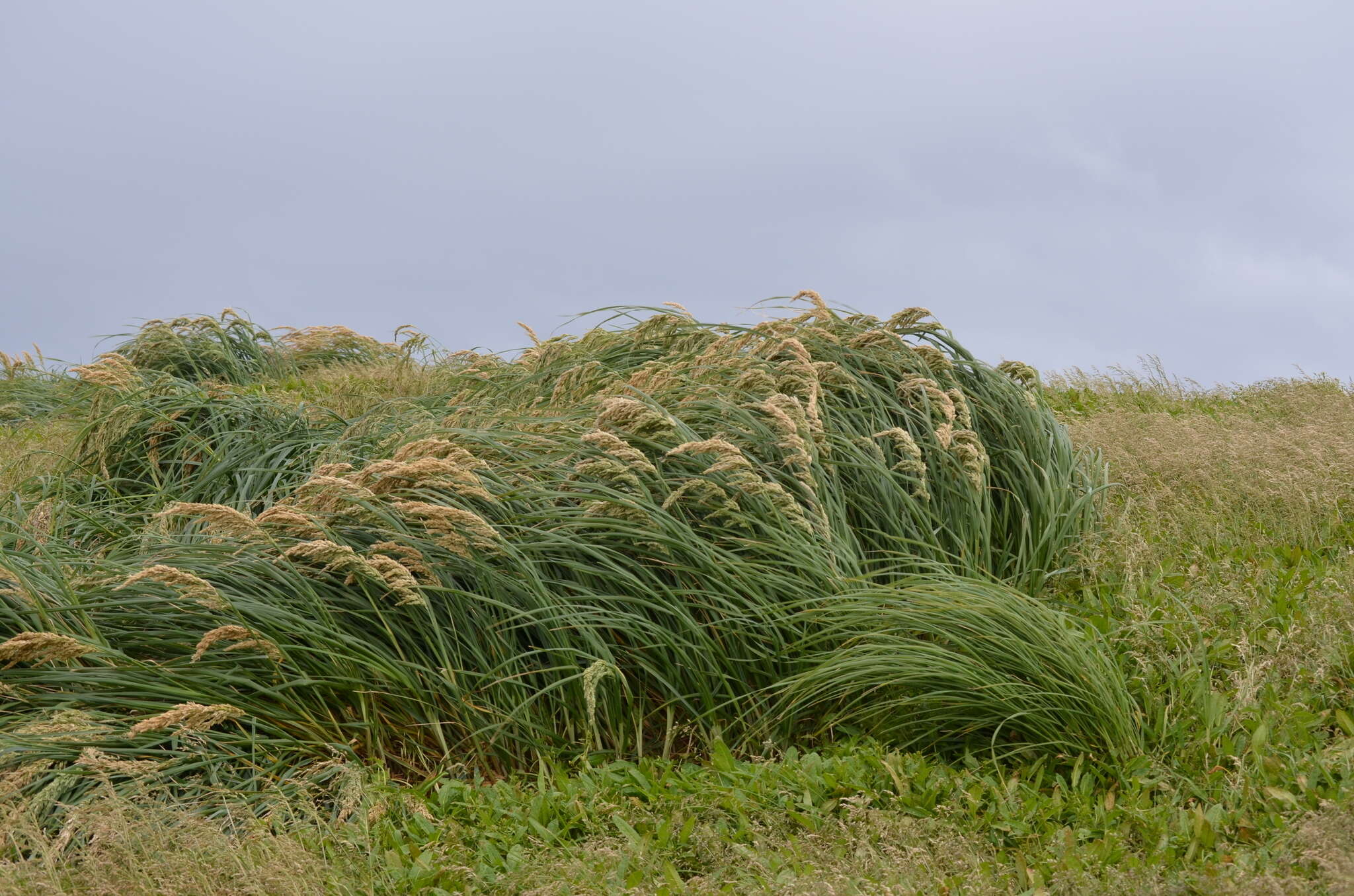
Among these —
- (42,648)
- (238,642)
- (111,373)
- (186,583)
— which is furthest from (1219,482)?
(111,373)

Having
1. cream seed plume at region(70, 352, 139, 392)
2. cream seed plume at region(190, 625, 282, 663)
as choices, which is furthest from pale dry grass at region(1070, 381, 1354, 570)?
cream seed plume at region(70, 352, 139, 392)

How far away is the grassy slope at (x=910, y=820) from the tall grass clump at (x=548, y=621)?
224 millimetres

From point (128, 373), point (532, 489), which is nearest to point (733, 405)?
point (532, 489)

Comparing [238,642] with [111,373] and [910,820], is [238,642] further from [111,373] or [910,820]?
[111,373]

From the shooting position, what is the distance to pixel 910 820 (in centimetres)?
323

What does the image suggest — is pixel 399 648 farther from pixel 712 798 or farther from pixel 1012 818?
pixel 1012 818

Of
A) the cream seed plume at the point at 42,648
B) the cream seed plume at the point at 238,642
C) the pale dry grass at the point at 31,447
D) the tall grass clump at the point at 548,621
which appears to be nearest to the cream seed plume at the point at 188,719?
the tall grass clump at the point at 548,621

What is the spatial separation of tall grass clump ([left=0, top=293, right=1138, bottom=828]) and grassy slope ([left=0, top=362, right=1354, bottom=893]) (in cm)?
22

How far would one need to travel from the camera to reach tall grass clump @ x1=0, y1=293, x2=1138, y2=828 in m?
3.70

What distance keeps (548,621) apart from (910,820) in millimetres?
1431

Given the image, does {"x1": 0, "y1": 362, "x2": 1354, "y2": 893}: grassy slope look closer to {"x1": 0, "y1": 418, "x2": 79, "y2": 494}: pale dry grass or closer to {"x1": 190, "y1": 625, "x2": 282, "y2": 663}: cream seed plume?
{"x1": 190, "y1": 625, "x2": 282, "y2": 663}: cream seed plume

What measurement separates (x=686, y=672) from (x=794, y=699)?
43 cm

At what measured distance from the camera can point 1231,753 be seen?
377cm

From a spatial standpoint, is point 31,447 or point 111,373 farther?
point 31,447
